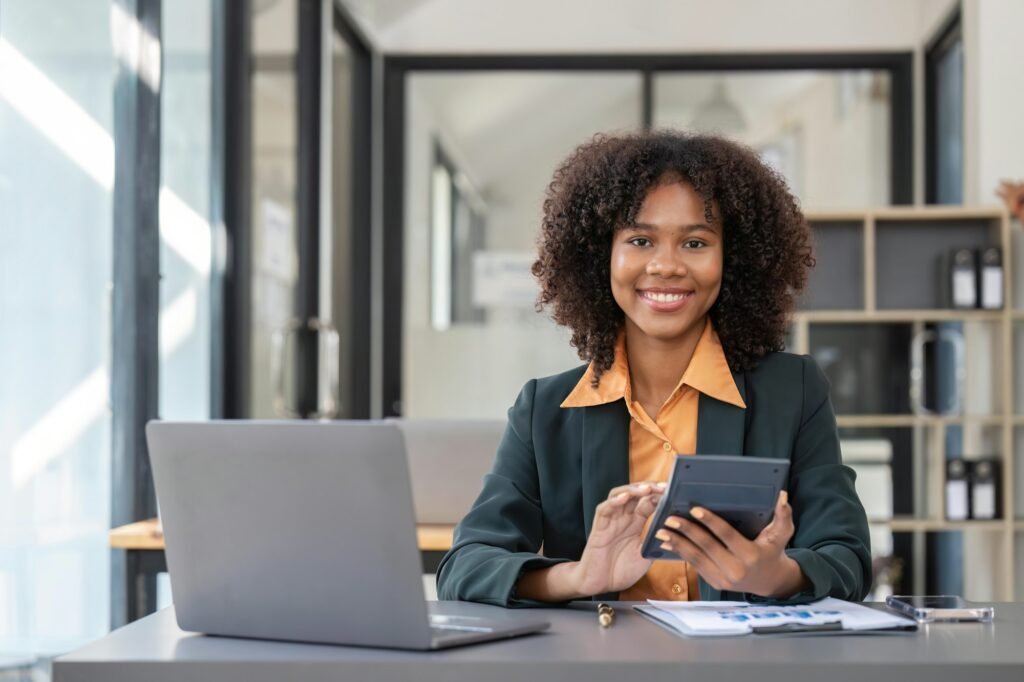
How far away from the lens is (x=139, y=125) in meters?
3.33

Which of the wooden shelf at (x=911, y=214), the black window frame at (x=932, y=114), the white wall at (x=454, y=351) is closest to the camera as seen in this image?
the wooden shelf at (x=911, y=214)

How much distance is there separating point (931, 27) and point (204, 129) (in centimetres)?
312

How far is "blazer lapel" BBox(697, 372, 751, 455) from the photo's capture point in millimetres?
1756

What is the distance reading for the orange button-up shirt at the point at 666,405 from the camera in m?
1.79

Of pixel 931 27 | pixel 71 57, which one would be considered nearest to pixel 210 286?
pixel 71 57

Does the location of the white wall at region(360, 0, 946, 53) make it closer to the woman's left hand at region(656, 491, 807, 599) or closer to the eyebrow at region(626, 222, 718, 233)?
the eyebrow at region(626, 222, 718, 233)

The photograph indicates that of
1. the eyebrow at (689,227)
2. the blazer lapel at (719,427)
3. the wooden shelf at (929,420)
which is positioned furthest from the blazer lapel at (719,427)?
the wooden shelf at (929,420)

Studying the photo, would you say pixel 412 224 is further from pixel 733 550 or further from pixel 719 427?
pixel 733 550

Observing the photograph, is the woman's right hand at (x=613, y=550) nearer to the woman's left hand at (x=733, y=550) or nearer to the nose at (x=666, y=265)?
the woman's left hand at (x=733, y=550)

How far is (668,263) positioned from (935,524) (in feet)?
10.3

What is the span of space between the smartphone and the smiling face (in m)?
0.56

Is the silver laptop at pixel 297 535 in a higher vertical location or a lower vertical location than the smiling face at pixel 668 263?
lower

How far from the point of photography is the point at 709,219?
72.9 inches

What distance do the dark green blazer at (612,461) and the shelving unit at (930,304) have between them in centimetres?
297
